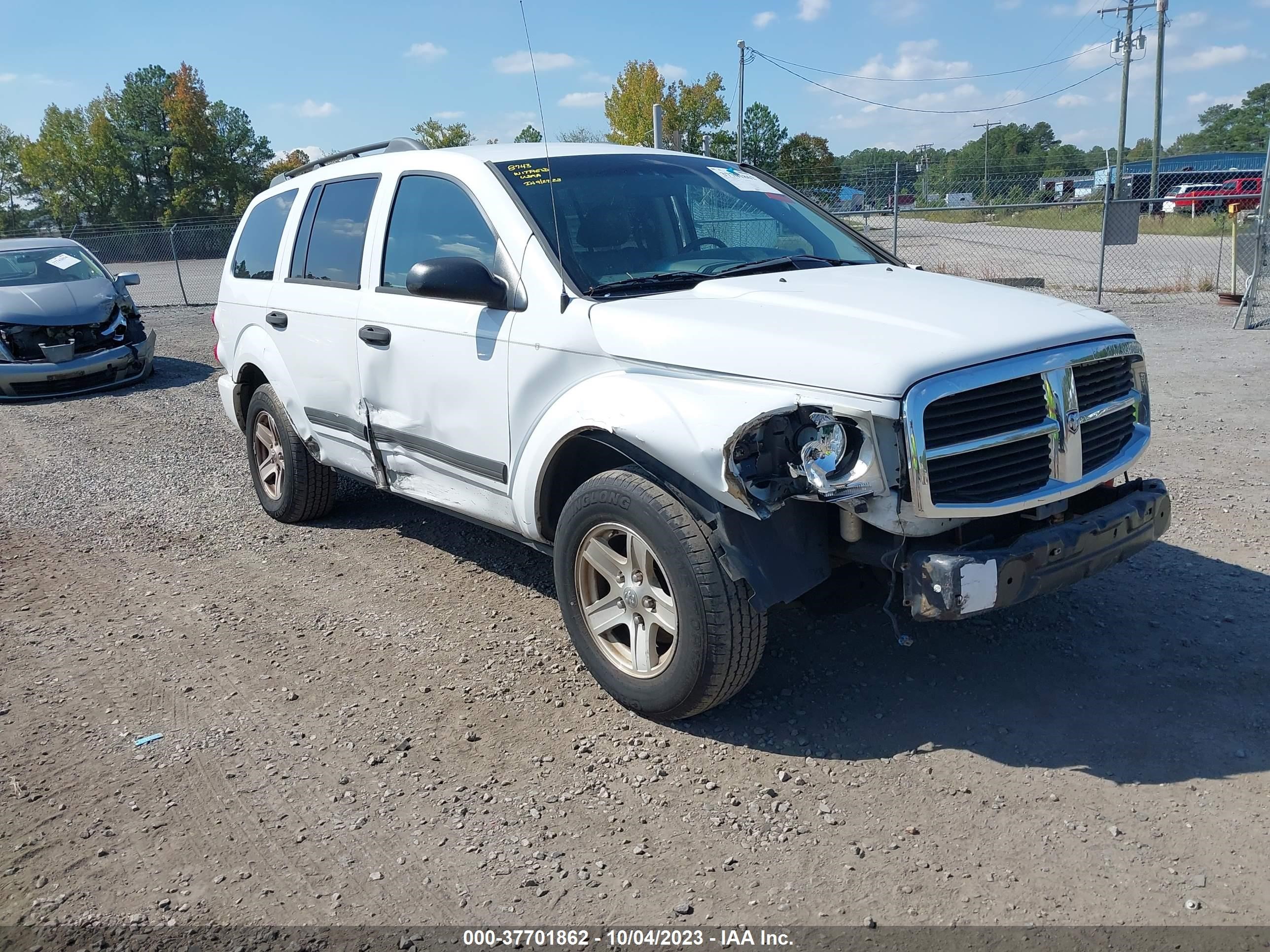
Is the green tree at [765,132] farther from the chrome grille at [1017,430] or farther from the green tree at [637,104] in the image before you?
the chrome grille at [1017,430]

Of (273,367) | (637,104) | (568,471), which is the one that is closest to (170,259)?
(637,104)

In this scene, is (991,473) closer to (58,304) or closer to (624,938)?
(624,938)

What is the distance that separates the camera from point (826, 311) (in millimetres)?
3520

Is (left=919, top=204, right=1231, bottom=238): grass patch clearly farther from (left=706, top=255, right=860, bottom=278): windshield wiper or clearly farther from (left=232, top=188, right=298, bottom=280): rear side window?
(left=706, top=255, right=860, bottom=278): windshield wiper

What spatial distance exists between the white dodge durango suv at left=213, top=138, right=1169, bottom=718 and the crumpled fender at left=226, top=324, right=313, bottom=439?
56 centimetres

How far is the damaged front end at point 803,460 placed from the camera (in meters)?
3.12

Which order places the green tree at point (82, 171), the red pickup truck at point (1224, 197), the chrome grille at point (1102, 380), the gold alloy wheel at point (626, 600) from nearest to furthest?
the chrome grille at point (1102, 380) → the gold alloy wheel at point (626, 600) → the red pickup truck at point (1224, 197) → the green tree at point (82, 171)

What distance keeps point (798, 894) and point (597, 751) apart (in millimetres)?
997

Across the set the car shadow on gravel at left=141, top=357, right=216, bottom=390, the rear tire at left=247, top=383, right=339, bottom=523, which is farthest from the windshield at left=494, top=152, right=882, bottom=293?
the car shadow on gravel at left=141, top=357, right=216, bottom=390

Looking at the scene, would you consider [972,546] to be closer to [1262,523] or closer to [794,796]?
[794,796]

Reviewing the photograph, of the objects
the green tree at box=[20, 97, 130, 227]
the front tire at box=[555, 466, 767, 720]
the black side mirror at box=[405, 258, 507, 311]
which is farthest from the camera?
the green tree at box=[20, 97, 130, 227]

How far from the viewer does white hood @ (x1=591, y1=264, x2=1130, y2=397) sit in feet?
10.3

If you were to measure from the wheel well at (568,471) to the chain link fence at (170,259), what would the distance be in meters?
19.7

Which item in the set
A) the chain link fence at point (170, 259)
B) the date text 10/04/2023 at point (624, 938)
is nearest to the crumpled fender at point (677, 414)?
the date text 10/04/2023 at point (624, 938)
